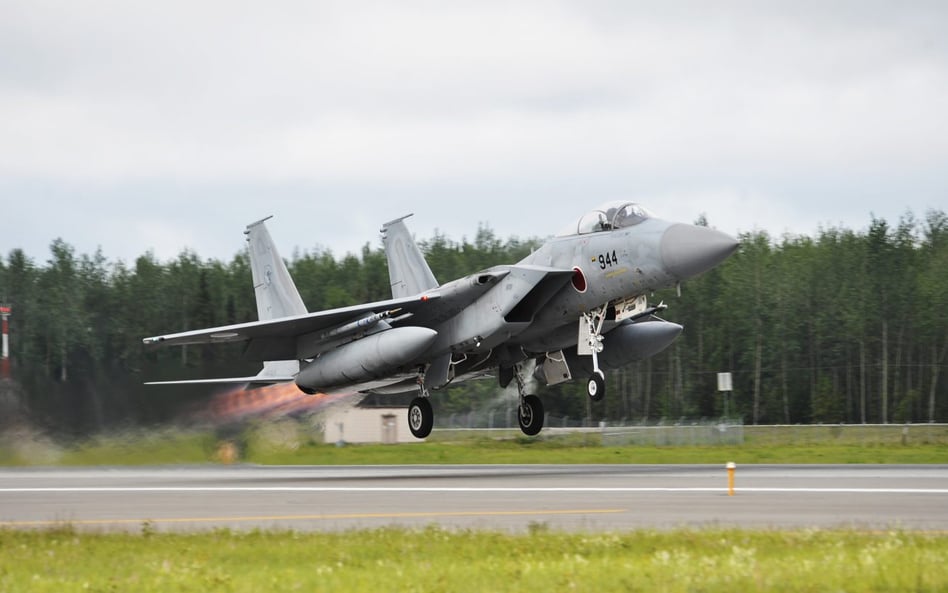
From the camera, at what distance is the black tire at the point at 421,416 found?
74.2 feet

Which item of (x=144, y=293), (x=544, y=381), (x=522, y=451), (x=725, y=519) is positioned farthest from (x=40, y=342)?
(x=725, y=519)

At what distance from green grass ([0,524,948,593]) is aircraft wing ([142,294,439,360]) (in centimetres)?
1124

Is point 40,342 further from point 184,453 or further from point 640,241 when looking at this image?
point 640,241

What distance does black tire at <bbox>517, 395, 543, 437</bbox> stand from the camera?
22.9m

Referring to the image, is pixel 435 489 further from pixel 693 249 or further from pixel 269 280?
pixel 269 280

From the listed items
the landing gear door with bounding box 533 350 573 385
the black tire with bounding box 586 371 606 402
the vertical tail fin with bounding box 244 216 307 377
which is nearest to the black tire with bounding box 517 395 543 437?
the landing gear door with bounding box 533 350 573 385

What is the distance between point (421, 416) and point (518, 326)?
312 centimetres

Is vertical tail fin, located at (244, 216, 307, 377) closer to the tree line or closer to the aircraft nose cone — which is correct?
the aircraft nose cone

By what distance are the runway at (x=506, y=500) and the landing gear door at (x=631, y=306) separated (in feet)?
9.07

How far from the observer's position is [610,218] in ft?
65.0

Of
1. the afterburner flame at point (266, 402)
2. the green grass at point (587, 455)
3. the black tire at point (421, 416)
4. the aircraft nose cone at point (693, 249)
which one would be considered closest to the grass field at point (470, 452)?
the green grass at point (587, 455)

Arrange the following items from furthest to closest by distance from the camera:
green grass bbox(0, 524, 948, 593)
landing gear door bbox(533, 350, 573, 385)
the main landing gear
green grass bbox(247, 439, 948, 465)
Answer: green grass bbox(247, 439, 948, 465)
landing gear door bbox(533, 350, 573, 385)
the main landing gear
green grass bbox(0, 524, 948, 593)

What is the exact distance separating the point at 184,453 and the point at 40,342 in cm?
3542

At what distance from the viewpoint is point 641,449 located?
30359 millimetres
